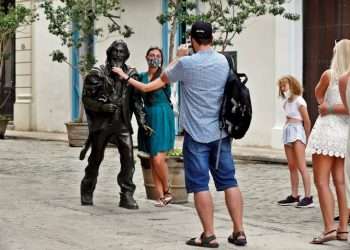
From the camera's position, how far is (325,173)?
27.9ft

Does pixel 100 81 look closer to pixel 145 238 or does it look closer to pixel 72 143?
pixel 145 238

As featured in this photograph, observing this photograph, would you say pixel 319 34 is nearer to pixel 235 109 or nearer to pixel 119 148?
pixel 119 148

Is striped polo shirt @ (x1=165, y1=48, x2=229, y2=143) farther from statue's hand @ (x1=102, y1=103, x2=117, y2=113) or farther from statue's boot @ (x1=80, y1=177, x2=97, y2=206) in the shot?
statue's boot @ (x1=80, y1=177, x2=97, y2=206)

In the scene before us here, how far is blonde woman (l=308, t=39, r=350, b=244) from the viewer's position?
8.44m

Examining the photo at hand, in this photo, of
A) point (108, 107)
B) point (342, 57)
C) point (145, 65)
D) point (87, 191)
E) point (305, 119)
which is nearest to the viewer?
point (342, 57)

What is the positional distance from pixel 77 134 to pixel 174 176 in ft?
38.2

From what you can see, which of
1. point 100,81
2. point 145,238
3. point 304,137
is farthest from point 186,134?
point 304,137

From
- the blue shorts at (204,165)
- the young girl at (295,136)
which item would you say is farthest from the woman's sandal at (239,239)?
the young girl at (295,136)

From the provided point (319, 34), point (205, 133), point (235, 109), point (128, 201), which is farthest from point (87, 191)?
point (319, 34)

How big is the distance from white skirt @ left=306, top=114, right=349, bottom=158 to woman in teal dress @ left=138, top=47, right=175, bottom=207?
106 inches

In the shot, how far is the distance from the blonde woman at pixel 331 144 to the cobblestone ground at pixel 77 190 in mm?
209

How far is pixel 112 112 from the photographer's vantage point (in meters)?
10.4

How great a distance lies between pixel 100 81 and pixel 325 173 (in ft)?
10.3

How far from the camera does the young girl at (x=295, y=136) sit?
37.8ft
